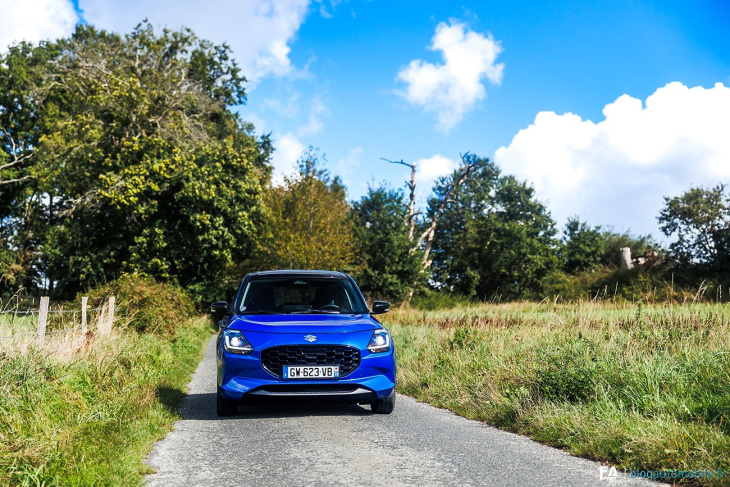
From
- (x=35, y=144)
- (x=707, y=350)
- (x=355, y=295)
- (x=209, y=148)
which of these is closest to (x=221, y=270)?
(x=209, y=148)

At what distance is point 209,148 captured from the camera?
114 feet

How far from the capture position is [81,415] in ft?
21.4

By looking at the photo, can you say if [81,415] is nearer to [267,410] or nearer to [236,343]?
[236,343]

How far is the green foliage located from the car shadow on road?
9.53 meters

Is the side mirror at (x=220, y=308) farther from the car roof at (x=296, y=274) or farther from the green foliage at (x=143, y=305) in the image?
the green foliage at (x=143, y=305)

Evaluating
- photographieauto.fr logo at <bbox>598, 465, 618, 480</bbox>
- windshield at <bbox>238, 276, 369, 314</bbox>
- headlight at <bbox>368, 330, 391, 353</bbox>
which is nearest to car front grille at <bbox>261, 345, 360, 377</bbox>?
headlight at <bbox>368, 330, 391, 353</bbox>

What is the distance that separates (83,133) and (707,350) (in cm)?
3117

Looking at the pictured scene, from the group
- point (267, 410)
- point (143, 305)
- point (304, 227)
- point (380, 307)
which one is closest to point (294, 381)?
point (267, 410)

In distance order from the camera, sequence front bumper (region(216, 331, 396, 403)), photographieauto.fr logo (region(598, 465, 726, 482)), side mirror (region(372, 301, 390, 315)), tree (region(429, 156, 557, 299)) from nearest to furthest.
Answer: photographieauto.fr logo (region(598, 465, 726, 482)) → front bumper (region(216, 331, 396, 403)) → side mirror (region(372, 301, 390, 315)) → tree (region(429, 156, 557, 299))

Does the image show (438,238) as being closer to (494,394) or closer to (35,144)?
(35,144)

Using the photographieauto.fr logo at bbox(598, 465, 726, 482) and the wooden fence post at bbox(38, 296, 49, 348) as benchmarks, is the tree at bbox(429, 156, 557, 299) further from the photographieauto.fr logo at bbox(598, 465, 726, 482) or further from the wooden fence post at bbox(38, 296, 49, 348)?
the photographieauto.fr logo at bbox(598, 465, 726, 482)

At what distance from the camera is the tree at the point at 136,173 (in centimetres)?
3244

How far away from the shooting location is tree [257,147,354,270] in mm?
36500

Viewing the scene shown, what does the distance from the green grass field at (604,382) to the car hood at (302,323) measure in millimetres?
1834
